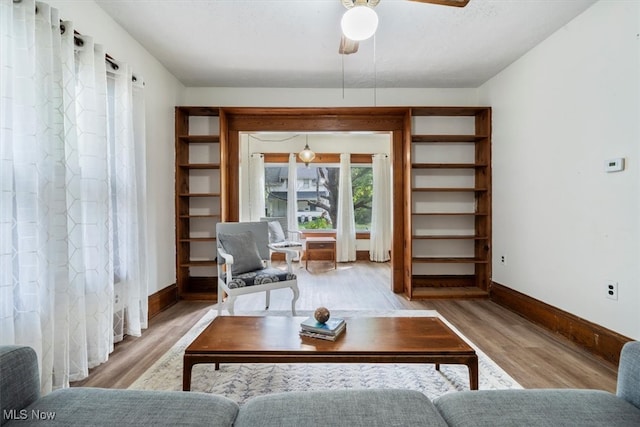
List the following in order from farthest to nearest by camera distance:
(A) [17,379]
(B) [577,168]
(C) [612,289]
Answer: (B) [577,168] → (C) [612,289] → (A) [17,379]

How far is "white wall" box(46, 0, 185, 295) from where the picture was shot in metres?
2.56

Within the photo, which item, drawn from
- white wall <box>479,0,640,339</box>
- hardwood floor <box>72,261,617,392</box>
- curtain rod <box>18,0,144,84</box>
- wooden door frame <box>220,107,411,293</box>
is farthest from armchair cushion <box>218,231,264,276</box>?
white wall <box>479,0,640,339</box>

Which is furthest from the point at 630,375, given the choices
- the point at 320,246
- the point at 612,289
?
the point at 320,246

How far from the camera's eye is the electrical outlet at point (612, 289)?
2175mm

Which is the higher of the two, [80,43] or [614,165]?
[80,43]

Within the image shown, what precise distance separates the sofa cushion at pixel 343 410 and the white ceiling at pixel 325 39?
8.29 ft

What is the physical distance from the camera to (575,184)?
8.28 feet

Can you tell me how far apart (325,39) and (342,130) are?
1358 mm

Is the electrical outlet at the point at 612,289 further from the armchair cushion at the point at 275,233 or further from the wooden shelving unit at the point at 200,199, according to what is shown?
the armchair cushion at the point at 275,233

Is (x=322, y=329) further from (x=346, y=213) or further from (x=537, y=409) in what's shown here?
(x=346, y=213)

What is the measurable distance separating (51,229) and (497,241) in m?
4.18

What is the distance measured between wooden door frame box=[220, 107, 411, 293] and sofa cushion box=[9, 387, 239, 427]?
3117 mm

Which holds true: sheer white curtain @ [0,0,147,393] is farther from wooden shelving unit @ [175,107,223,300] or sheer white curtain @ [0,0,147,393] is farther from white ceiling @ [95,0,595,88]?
wooden shelving unit @ [175,107,223,300]

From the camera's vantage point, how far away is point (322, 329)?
1687 mm
